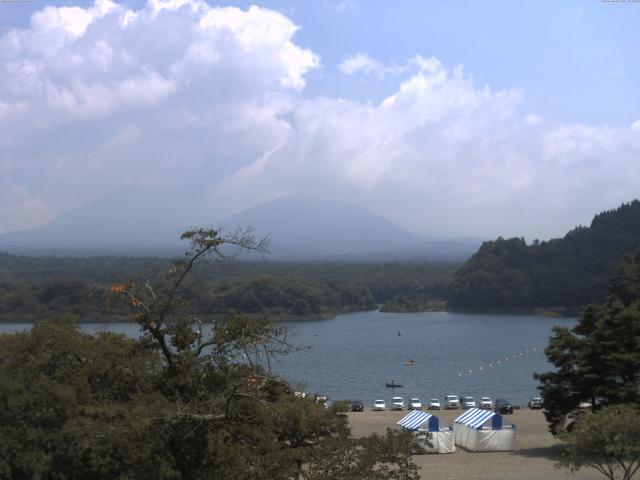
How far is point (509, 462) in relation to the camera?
1377 centimetres

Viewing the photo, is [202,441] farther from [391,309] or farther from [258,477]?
[391,309]

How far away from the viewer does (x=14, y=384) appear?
722cm

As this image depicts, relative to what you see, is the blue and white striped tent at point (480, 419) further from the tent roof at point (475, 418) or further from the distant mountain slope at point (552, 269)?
the distant mountain slope at point (552, 269)

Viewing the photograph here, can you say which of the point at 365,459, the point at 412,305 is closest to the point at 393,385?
the point at 365,459

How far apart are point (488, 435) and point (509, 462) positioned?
111cm

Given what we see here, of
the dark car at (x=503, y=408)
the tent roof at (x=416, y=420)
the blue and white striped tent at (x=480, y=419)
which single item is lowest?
the dark car at (x=503, y=408)

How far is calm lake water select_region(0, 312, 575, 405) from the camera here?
27562 mm

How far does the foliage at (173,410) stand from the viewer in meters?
6.36

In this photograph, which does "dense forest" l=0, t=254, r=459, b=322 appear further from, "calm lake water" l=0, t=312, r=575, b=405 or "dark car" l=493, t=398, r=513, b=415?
"dark car" l=493, t=398, r=513, b=415

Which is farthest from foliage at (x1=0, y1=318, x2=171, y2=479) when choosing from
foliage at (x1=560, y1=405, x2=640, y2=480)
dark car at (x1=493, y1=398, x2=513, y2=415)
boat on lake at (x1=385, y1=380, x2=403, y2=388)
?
boat on lake at (x1=385, y1=380, x2=403, y2=388)

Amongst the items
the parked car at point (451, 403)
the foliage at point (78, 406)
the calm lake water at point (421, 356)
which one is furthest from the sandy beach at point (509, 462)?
the foliage at point (78, 406)

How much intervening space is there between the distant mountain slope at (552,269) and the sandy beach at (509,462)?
38.3m

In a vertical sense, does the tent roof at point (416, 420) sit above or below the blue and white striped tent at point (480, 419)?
below

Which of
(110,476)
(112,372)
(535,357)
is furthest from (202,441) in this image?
(535,357)
